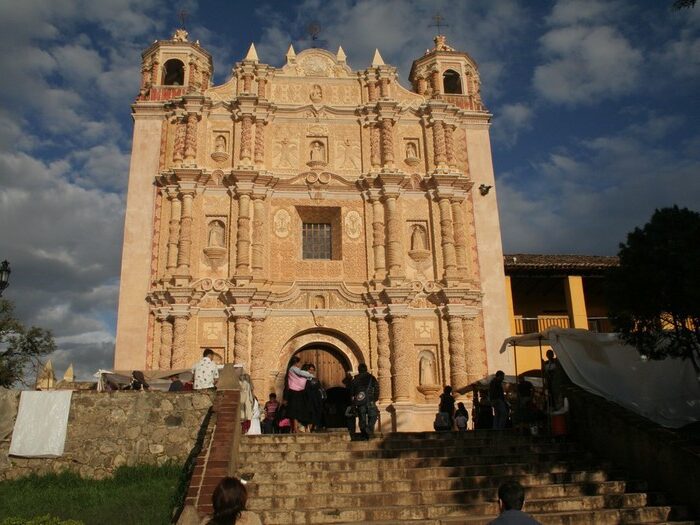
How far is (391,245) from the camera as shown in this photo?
65.5ft

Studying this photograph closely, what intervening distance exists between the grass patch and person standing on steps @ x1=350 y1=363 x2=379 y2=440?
3145 millimetres

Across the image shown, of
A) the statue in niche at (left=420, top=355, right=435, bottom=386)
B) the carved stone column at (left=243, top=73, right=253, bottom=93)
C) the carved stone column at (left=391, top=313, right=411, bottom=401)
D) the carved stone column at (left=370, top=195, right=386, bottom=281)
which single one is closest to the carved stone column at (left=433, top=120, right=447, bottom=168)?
the carved stone column at (left=370, top=195, right=386, bottom=281)

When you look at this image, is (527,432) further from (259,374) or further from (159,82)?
(159,82)

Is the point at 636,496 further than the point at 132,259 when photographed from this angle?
No

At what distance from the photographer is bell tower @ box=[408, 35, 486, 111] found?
74.6 feet

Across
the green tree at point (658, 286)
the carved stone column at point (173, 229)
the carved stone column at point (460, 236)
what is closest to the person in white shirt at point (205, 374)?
the carved stone column at point (173, 229)

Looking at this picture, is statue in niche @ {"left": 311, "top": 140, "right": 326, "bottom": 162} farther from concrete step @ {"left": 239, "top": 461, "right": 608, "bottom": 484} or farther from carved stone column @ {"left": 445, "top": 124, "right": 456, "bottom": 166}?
concrete step @ {"left": 239, "top": 461, "right": 608, "bottom": 484}

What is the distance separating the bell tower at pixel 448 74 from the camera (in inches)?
896

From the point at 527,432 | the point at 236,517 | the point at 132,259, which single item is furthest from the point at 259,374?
the point at 236,517

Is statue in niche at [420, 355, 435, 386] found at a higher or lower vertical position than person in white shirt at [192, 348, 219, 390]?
higher

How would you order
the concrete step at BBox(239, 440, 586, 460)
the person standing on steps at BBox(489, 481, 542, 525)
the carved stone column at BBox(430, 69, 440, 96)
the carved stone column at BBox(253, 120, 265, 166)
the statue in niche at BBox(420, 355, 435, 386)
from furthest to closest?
the carved stone column at BBox(430, 69, 440, 96)
the carved stone column at BBox(253, 120, 265, 166)
the statue in niche at BBox(420, 355, 435, 386)
the concrete step at BBox(239, 440, 586, 460)
the person standing on steps at BBox(489, 481, 542, 525)

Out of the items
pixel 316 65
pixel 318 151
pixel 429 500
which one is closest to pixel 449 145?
pixel 318 151

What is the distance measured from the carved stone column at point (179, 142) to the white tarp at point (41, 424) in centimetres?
1056

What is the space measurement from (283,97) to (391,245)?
6546 mm
